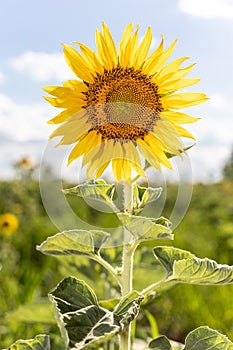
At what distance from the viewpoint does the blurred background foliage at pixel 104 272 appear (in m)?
1.38

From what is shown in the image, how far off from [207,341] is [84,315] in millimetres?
216

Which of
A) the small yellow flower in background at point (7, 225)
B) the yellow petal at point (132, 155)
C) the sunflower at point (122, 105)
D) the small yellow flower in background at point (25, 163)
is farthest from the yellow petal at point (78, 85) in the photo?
the small yellow flower in background at point (25, 163)

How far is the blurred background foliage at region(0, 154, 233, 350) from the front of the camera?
1.38 meters

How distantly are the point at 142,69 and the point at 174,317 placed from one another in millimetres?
1664

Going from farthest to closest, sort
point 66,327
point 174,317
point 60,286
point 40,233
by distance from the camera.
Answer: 1. point 40,233
2. point 174,317
3. point 60,286
4. point 66,327

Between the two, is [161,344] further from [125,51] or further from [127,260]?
[125,51]

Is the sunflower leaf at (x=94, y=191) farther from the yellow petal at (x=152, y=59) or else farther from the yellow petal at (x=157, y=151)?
the yellow petal at (x=152, y=59)

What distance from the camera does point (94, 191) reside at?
0.86m

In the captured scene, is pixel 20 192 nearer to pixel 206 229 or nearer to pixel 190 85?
pixel 206 229

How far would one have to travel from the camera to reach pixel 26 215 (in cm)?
370

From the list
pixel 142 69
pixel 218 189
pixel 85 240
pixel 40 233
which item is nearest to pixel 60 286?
pixel 85 240

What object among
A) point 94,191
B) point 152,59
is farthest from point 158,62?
point 94,191

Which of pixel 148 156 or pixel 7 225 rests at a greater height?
pixel 148 156

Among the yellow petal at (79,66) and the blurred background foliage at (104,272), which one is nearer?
the yellow petal at (79,66)
